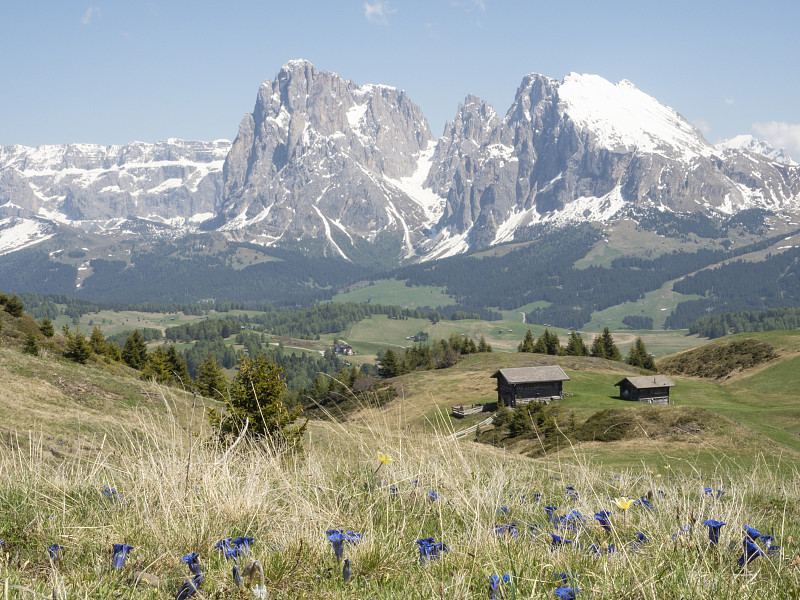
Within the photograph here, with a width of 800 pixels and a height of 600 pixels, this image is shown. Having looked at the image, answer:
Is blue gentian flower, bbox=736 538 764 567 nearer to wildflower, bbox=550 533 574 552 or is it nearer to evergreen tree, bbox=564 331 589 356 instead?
wildflower, bbox=550 533 574 552

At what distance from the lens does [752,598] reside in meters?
3.51

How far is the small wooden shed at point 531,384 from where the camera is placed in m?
69.8

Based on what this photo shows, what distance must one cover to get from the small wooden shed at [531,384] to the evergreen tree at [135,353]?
4537 cm

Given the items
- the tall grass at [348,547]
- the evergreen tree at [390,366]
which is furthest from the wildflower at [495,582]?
the evergreen tree at [390,366]

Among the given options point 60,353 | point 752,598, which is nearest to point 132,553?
point 752,598

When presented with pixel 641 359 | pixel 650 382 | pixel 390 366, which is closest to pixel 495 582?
pixel 650 382

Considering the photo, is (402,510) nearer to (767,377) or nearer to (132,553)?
(132,553)

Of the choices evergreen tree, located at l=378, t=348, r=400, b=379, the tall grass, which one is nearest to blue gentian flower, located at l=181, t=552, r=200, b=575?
the tall grass

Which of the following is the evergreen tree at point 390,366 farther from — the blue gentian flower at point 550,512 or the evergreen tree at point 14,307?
the blue gentian flower at point 550,512

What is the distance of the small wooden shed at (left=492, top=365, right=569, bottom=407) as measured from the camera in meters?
69.8

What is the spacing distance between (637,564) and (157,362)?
230 ft

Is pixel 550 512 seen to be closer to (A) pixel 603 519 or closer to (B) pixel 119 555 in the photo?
(A) pixel 603 519

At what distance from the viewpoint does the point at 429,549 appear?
12.8ft

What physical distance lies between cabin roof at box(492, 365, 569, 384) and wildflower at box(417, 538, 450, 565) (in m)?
67.2
